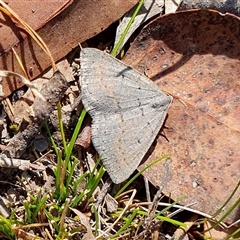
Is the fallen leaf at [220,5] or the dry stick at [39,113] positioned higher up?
the fallen leaf at [220,5]

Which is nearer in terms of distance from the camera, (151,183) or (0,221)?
(0,221)

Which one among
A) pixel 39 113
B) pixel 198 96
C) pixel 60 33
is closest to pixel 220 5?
pixel 198 96

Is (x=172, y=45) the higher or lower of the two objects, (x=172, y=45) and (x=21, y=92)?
the higher

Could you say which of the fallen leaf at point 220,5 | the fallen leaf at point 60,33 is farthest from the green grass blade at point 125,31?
the fallen leaf at point 220,5

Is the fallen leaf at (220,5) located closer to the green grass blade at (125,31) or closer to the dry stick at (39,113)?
the green grass blade at (125,31)

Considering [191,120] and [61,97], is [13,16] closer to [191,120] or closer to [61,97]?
[61,97]

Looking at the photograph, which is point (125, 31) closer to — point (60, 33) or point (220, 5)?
point (60, 33)

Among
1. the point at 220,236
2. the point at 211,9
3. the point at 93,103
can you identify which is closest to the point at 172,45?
the point at 211,9
